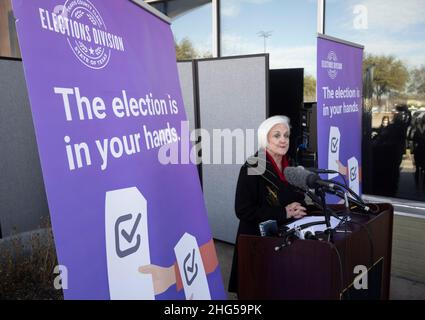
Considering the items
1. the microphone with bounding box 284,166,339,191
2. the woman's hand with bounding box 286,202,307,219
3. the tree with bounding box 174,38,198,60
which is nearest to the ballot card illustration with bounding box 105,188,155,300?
the microphone with bounding box 284,166,339,191

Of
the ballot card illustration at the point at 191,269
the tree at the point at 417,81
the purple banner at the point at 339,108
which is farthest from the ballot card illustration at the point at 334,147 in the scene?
the ballot card illustration at the point at 191,269

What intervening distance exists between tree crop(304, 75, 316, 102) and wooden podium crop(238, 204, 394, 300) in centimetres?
305

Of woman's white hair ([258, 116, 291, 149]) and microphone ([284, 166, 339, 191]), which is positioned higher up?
woman's white hair ([258, 116, 291, 149])

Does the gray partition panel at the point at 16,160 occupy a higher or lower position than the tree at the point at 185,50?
lower

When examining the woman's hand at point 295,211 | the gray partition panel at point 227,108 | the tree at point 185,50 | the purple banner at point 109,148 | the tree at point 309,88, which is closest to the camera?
the purple banner at point 109,148

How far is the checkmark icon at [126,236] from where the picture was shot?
4.14 ft

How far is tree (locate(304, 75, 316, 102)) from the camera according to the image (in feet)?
16.0

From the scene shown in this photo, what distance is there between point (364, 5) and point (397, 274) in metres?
2.60

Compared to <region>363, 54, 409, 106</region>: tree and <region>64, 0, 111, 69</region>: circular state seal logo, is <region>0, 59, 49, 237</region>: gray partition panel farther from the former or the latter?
<region>363, 54, 409, 106</region>: tree

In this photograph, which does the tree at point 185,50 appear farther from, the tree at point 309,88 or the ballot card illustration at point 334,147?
the ballot card illustration at point 334,147

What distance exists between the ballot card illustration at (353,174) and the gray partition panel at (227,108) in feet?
2.89

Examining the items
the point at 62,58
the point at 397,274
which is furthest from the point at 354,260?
the point at 397,274

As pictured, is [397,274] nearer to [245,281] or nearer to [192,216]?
[245,281]

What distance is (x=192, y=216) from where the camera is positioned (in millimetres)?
1806
